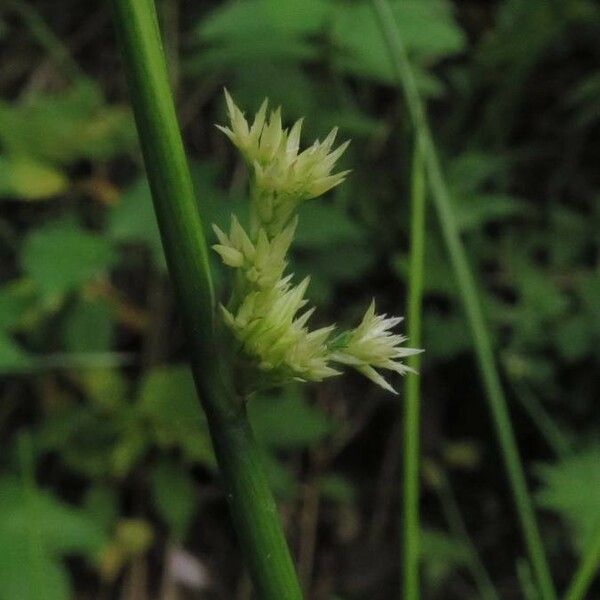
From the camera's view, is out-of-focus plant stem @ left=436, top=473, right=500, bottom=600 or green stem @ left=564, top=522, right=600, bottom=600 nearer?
green stem @ left=564, top=522, right=600, bottom=600

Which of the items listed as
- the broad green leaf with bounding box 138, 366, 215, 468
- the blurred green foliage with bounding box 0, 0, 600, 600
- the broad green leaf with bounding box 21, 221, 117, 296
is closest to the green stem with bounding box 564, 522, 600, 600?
the blurred green foliage with bounding box 0, 0, 600, 600

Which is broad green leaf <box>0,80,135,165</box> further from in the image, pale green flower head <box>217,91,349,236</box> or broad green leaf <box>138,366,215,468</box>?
pale green flower head <box>217,91,349,236</box>

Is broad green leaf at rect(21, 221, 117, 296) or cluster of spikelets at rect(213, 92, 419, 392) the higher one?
broad green leaf at rect(21, 221, 117, 296)

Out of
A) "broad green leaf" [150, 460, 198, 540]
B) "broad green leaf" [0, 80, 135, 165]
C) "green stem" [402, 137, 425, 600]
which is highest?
"broad green leaf" [0, 80, 135, 165]

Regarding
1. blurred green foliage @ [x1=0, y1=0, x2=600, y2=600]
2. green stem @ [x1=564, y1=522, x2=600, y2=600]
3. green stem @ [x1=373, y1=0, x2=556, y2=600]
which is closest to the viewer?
green stem @ [x1=564, y1=522, x2=600, y2=600]

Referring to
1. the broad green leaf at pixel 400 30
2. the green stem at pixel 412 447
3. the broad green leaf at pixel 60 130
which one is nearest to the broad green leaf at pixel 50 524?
the broad green leaf at pixel 60 130

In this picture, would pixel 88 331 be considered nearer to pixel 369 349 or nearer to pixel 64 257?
pixel 64 257

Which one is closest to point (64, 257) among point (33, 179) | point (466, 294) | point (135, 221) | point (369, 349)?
point (135, 221)

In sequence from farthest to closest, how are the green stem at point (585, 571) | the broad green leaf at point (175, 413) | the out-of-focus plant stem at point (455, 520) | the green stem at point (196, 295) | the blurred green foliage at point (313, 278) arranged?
1. the out-of-focus plant stem at point (455, 520)
2. the broad green leaf at point (175, 413)
3. the blurred green foliage at point (313, 278)
4. the green stem at point (585, 571)
5. the green stem at point (196, 295)

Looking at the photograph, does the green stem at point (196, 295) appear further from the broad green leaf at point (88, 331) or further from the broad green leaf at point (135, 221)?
the broad green leaf at point (88, 331)
